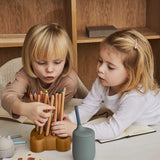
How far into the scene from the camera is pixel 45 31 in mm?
1134

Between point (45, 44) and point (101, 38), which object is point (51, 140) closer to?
point (45, 44)

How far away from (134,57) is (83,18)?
4.45 feet

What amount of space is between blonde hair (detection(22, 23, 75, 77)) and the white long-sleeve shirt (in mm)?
247

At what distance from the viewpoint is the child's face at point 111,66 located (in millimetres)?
1024

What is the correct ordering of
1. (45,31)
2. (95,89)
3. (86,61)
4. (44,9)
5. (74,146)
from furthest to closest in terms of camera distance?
(86,61)
(44,9)
(95,89)
(45,31)
(74,146)

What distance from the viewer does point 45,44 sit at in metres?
1.10

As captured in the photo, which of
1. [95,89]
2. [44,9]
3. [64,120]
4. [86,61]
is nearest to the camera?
[64,120]

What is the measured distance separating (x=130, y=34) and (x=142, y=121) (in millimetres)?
366

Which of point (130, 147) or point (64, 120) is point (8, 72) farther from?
point (130, 147)

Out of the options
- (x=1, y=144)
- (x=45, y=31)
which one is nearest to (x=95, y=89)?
(x=45, y=31)

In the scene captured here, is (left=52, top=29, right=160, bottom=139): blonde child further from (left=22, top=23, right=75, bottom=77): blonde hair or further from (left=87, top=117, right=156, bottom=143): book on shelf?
(left=22, top=23, right=75, bottom=77): blonde hair

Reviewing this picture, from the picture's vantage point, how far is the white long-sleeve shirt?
3.31 feet

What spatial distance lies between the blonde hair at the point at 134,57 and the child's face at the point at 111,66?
0.7 inches

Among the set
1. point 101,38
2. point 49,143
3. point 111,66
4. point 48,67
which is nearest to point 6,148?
point 49,143
